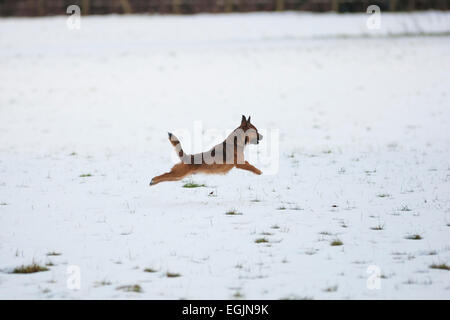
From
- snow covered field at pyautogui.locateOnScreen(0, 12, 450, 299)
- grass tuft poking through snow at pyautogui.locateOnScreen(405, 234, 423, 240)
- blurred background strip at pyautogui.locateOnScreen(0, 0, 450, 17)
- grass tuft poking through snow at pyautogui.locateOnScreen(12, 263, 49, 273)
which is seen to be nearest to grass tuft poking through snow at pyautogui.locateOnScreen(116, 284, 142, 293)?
snow covered field at pyautogui.locateOnScreen(0, 12, 450, 299)

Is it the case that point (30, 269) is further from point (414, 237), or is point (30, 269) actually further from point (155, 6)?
point (155, 6)

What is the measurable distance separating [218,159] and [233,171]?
223 centimetres

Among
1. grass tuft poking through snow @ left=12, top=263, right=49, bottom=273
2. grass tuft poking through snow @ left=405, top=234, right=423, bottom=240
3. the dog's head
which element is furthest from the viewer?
the dog's head

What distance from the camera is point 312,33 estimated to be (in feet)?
81.7

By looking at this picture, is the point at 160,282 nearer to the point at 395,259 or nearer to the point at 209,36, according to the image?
the point at 395,259

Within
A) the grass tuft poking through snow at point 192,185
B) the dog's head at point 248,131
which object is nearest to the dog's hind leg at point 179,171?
the dog's head at point 248,131

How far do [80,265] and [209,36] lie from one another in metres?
20.7

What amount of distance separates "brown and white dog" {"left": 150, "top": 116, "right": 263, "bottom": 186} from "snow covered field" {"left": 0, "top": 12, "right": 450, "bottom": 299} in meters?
0.42

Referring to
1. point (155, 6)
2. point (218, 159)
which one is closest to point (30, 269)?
point (218, 159)

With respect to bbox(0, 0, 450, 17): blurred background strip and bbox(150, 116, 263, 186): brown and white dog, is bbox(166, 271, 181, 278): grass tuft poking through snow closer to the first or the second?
bbox(150, 116, 263, 186): brown and white dog

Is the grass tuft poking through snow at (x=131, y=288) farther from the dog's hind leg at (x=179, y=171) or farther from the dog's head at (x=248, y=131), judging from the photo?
the dog's head at (x=248, y=131)

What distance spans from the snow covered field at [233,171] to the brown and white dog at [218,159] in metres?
0.42

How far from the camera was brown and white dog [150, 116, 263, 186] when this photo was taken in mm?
7195
